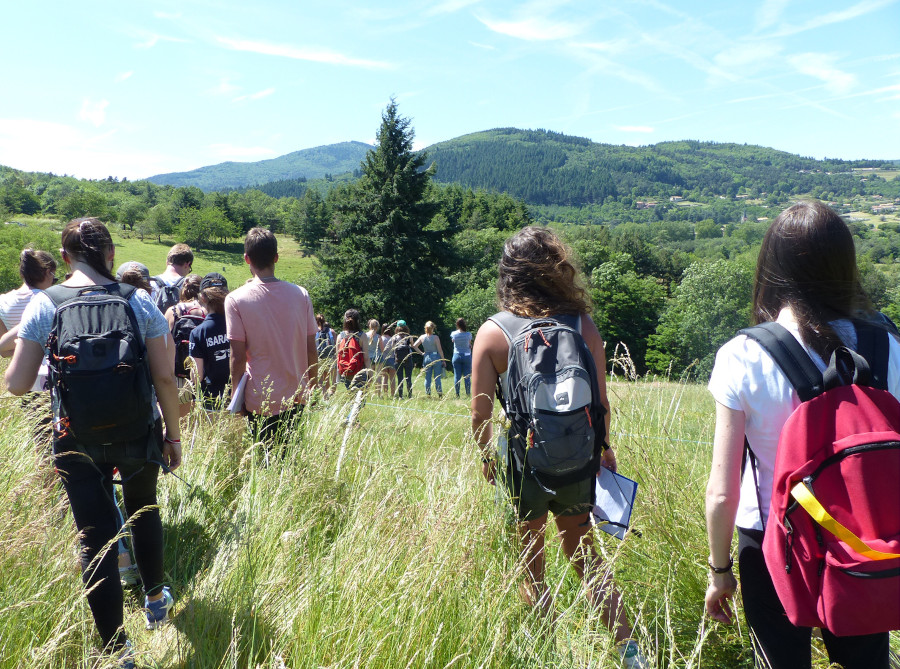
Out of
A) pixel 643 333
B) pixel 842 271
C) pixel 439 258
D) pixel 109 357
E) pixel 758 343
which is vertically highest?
pixel 842 271

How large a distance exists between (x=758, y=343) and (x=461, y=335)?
410 inches

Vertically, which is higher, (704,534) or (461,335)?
(704,534)

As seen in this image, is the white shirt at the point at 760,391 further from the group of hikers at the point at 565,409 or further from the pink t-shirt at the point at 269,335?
the pink t-shirt at the point at 269,335

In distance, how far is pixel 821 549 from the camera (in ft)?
4.48

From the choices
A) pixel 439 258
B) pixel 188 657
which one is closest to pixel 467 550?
pixel 188 657

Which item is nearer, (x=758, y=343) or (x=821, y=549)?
(x=821, y=549)

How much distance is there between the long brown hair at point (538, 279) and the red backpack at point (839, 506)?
98 centimetres

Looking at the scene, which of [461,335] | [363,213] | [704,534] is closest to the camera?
[704,534]

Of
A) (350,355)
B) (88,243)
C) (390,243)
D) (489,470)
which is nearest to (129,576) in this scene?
(88,243)

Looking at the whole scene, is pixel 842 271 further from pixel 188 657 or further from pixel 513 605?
pixel 188 657

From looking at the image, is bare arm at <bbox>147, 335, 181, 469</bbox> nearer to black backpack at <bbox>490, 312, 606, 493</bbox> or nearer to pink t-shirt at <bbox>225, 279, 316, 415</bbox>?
pink t-shirt at <bbox>225, 279, 316, 415</bbox>

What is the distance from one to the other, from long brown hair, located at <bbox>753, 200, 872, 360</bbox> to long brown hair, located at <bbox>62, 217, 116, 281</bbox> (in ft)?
7.97

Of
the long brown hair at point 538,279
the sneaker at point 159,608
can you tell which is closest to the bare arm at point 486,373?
the long brown hair at point 538,279

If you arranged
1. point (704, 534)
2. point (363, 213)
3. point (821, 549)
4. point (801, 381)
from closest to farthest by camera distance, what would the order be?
point (821, 549) < point (801, 381) < point (704, 534) < point (363, 213)
